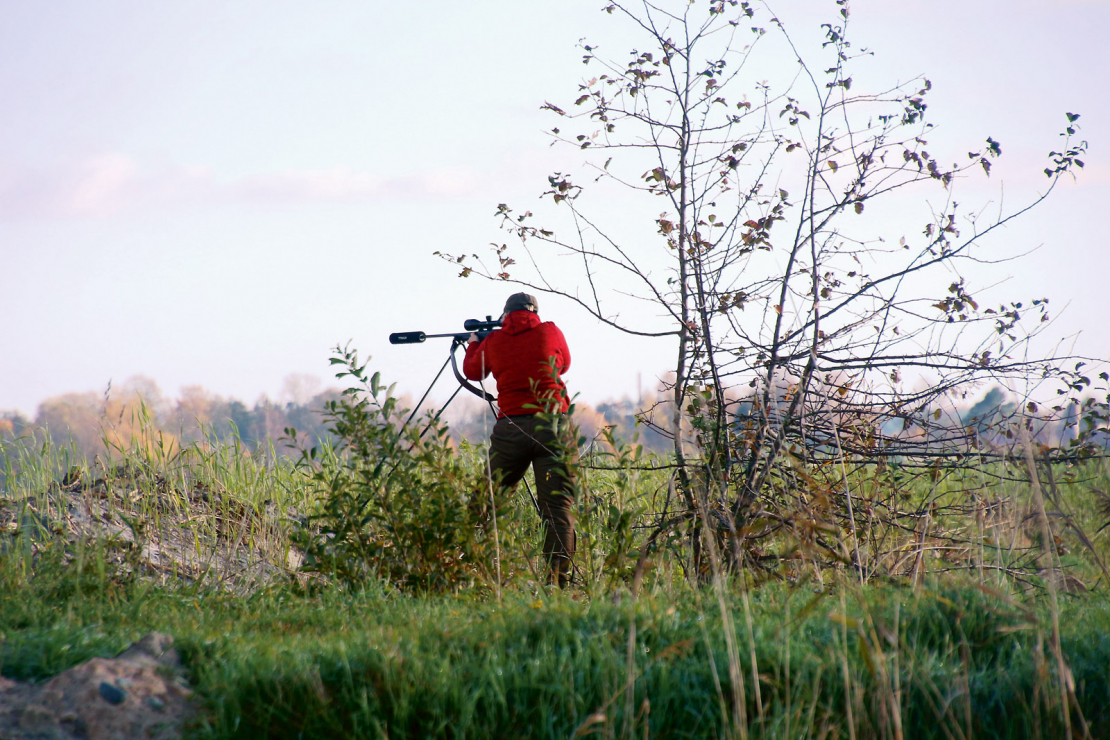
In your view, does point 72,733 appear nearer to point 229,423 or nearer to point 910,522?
→ point 229,423

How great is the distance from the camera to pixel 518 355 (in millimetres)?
5727

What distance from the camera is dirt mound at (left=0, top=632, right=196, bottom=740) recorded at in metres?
2.59

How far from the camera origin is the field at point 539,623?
8.61 feet

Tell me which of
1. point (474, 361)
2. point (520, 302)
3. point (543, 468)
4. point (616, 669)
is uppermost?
point (520, 302)

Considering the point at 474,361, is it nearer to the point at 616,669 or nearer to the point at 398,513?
the point at 398,513

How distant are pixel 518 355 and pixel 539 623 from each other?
2849 mm

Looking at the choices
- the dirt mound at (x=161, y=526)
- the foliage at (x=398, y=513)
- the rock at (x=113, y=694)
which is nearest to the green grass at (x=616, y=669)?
the rock at (x=113, y=694)

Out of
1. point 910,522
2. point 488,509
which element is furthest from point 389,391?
point 910,522

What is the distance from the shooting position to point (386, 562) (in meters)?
4.57

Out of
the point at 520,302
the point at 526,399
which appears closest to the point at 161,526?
the point at 526,399

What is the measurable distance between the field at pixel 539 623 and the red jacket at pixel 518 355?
1030 millimetres

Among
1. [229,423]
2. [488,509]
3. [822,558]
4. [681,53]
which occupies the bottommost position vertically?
[822,558]

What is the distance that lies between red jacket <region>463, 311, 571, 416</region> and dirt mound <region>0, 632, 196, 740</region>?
3152 mm

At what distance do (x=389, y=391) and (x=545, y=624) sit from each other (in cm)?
202
